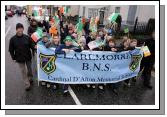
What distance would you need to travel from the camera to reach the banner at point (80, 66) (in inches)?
223

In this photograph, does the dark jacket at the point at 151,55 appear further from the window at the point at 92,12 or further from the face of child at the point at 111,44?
the window at the point at 92,12

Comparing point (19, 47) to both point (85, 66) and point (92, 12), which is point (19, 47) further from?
point (92, 12)

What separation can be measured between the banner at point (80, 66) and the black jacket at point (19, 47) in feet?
1.14

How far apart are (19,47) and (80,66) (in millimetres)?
1669

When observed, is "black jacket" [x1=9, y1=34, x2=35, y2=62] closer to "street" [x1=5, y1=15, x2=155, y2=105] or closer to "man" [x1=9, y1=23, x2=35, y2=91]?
"man" [x1=9, y1=23, x2=35, y2=91]

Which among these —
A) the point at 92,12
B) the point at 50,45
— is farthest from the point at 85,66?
the point at 92,12

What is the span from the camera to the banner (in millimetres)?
5676

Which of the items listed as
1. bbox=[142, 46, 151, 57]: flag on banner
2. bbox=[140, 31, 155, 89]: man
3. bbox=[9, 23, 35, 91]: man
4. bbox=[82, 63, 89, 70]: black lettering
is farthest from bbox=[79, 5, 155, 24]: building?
bbox=[9, 23, 35, 91]: man

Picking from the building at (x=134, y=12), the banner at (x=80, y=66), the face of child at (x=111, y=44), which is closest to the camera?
the banner at (x=80, y=66)

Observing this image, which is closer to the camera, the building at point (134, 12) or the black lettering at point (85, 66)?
the black lettering at point (85, 66)

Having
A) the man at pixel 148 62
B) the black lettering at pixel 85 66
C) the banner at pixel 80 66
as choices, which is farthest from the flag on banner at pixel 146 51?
the black lettering at pixel 85 66

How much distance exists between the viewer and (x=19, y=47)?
562 cm

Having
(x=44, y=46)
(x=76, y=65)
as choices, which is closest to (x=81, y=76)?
(x=76, y=65)

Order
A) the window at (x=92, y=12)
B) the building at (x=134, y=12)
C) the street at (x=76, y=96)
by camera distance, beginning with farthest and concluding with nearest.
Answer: the window at (x=92, y=12) < the building at (x=134, y=12) < the street at (x=76, y=96)
